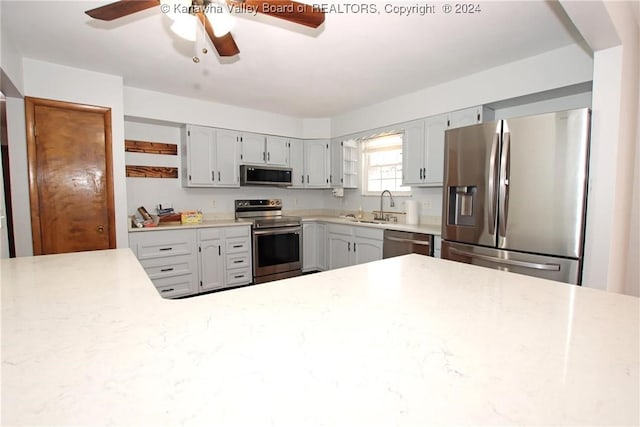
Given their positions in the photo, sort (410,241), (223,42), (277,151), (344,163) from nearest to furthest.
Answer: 1. (223,42)
2. (410,241)
3. (277,151)
4. (344,163)

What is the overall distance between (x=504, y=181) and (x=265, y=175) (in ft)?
9.44

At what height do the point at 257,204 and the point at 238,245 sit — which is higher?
the point at 257,204

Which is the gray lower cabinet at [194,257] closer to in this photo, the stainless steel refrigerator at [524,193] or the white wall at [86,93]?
the white wall at [86,93]

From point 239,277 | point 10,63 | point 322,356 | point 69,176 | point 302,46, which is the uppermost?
point 302,46

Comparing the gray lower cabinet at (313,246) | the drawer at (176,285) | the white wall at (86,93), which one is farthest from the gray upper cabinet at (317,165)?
the white wall at (86,93)

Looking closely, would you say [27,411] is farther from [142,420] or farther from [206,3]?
[206,3]

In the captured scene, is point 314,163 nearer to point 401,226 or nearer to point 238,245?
point 238,245

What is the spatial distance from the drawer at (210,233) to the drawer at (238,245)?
5.2 inches

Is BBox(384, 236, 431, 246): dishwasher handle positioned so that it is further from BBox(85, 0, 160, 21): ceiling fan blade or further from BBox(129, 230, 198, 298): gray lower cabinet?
BBox(85, 0, 160, 21): ceiling fan blade

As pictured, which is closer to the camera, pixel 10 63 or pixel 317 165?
pixel 10 63

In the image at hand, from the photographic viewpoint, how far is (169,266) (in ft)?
11.2

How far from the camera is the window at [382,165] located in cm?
419

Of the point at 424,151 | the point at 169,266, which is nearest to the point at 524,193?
the point at 424,151

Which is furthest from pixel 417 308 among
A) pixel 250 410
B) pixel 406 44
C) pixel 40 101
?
pixel 40 101
